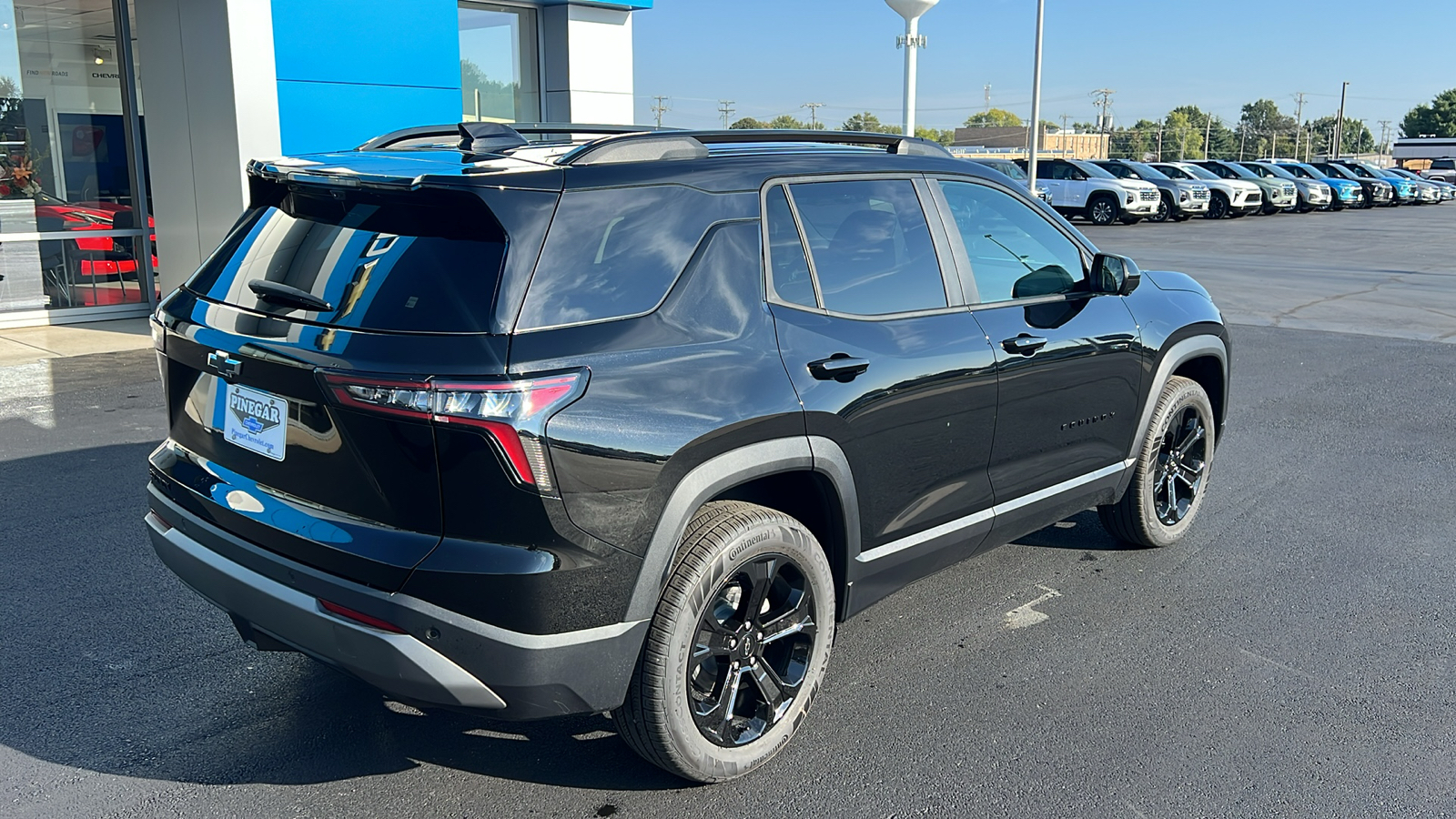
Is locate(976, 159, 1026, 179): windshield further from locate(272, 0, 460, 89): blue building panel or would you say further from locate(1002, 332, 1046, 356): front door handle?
locate(272, 0, 460, 89): blue building panel

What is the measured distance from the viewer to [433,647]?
105 inches

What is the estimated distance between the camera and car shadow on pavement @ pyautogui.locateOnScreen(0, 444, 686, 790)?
128 inches

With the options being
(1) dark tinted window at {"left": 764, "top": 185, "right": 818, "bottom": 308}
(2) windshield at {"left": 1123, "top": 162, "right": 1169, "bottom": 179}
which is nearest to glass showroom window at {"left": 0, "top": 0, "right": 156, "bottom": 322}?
(1) dark tinted window at {"left": 764, "top": 185, "right": 818, "bottom": 308}

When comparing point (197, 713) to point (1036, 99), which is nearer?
point (197, 713)

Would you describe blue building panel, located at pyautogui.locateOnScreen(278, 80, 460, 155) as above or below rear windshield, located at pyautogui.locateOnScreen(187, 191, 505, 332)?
above

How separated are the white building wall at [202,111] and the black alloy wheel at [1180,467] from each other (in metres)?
8.35

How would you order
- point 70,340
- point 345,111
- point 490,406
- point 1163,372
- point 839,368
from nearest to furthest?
point 490,406 → point 839,368 → point 1163,372 → point 70,340 → point 345,111

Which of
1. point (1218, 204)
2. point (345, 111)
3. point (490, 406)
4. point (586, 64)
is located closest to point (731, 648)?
point (490, 406)

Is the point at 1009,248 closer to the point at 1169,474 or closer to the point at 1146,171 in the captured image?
the point at 1169,474

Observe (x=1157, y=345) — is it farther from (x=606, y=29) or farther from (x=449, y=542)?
(x=606, y=29)

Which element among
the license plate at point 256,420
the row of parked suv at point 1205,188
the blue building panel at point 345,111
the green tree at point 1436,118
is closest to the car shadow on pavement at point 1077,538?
the license plate at point 256,420

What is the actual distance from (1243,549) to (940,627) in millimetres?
1787

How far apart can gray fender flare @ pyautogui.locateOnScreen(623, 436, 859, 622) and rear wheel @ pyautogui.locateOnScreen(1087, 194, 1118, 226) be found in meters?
29.0

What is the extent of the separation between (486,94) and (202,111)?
341cm
